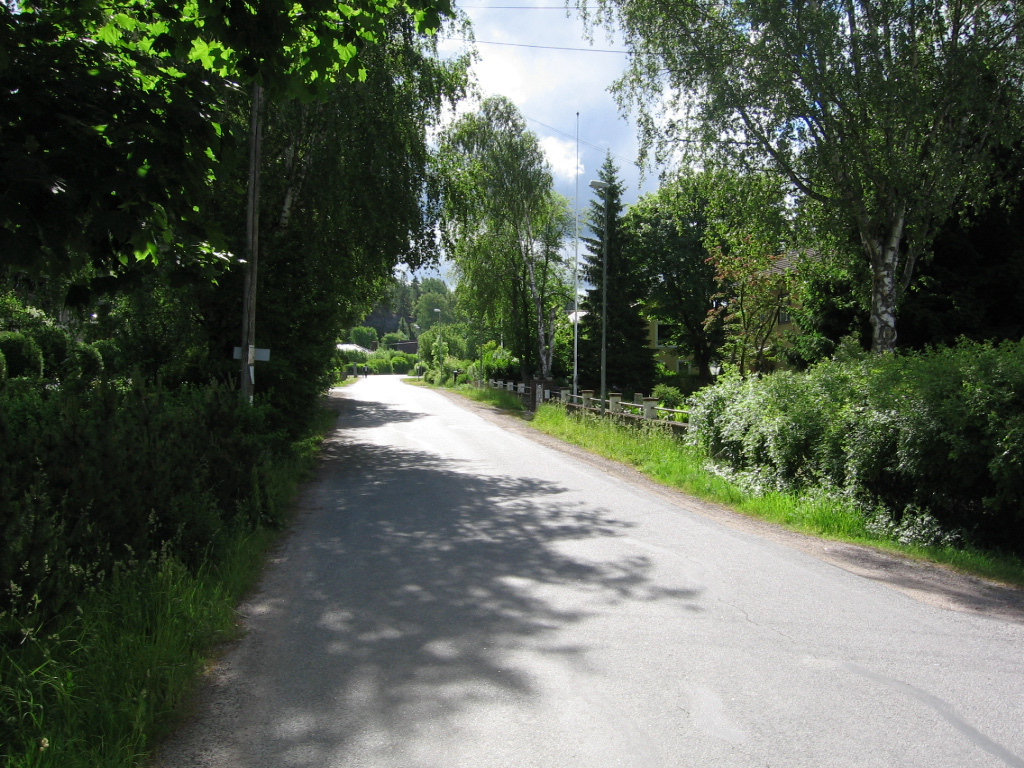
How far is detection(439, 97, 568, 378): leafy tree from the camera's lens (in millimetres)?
35125

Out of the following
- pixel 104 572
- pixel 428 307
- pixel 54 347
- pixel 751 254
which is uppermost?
pixel 428 307

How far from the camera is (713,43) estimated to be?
1437 centimetres

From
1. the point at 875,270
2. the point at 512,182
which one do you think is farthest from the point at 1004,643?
the point at 512,182

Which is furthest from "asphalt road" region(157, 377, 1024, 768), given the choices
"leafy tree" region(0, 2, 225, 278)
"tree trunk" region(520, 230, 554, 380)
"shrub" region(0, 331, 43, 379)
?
"tree trunk" region(520, 230, 554, 380)

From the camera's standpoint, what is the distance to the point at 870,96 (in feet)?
43.2

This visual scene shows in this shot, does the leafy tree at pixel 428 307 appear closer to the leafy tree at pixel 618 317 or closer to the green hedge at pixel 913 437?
the leafy tree at pixel 618 317

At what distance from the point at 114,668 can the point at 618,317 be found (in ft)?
128

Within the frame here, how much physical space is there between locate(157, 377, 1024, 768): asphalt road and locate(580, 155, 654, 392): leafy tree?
3371 centimetres

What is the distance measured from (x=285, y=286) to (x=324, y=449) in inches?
178

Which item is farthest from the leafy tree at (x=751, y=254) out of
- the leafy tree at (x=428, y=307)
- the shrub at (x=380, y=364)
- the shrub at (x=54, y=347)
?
the leafy tree at (x=428, y=307)

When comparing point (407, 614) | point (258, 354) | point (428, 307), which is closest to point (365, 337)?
point (428, 307)

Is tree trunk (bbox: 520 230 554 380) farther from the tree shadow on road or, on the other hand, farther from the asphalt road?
the asphalt road

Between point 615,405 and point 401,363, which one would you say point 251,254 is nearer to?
point 615,405

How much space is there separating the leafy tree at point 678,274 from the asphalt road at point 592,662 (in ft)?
114
